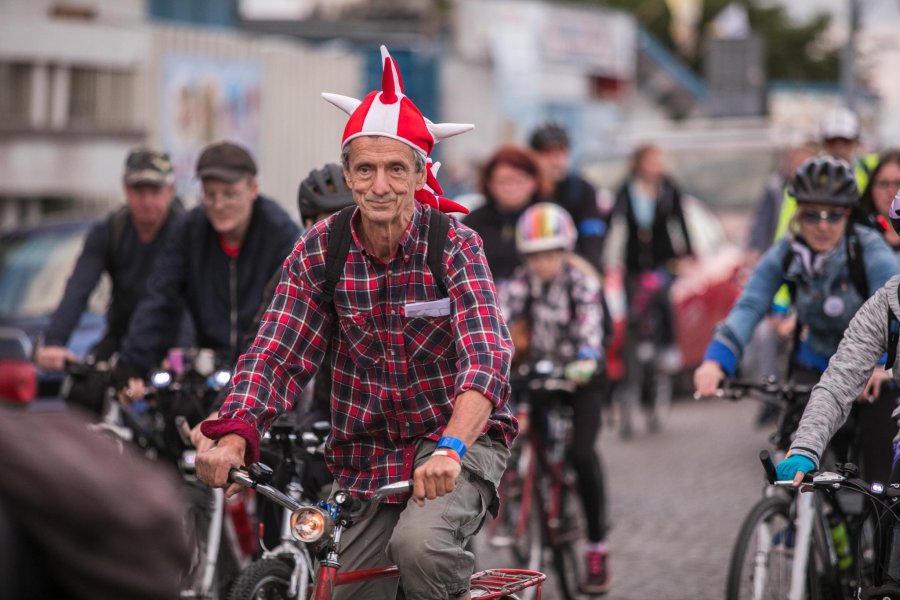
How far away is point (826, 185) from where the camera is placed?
642 cm

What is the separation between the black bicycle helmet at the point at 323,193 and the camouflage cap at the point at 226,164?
0.31 m

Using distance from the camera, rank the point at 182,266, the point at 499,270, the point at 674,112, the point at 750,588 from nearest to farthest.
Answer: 1. the point at 750,588
2. the point at 182,266
3. the point at 499,270
4. the point at 674,112

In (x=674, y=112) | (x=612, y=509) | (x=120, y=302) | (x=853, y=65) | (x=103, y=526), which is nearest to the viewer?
(x=103, y=526)

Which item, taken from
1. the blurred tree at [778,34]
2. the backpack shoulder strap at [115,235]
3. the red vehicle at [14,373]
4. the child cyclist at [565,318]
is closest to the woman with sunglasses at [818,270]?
the child cyclist at [565,318]

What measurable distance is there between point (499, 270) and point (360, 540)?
4.59 meters

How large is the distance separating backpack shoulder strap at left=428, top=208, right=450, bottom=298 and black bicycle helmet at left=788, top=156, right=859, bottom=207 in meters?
2.23

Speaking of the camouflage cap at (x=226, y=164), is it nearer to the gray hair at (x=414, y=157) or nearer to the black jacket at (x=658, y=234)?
the gray hair at (x=414, y=157)

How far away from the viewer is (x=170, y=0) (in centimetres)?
2505

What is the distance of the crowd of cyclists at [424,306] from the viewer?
4.54 metres

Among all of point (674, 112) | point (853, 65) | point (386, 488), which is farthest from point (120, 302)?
point (674, 112)

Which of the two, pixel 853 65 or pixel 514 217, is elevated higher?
pixel 853 65

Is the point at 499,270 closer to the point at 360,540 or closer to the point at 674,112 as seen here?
the point at 360,540

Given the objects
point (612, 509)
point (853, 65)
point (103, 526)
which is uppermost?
point (853, 65)

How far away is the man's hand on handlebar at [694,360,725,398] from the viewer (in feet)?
20.3
